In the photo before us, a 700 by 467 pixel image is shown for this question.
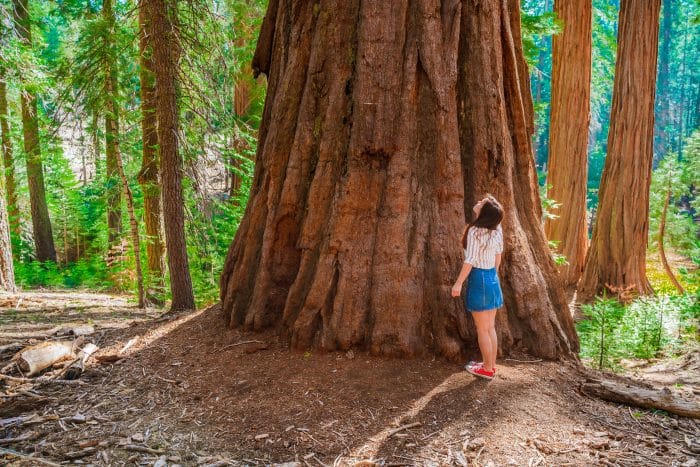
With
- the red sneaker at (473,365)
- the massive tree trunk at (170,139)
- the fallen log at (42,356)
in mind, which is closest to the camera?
the red sneaker at (473,365)

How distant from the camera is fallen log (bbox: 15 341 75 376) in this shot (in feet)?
14.8

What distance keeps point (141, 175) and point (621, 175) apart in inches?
414

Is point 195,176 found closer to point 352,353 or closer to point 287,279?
point 287,279

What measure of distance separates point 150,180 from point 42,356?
5.22m

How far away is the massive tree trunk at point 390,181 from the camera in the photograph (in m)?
4.16

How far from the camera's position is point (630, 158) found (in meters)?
10.9

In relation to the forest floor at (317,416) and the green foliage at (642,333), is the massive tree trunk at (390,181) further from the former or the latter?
the green foliage at (642,333)

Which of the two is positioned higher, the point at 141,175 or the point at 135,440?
the point at 141,175

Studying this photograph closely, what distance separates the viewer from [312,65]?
4.52m

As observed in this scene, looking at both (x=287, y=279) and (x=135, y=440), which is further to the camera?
(x=287, y=279)

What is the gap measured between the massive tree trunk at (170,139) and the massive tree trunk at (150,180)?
1.90m

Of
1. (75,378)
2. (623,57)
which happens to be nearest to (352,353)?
(75,378)

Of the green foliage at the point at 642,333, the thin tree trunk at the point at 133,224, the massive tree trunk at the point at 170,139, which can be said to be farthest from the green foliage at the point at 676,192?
the thin tree trunk at the point at 133,224

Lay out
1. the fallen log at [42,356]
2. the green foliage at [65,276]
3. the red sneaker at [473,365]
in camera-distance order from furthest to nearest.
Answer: the green foliage at [65,276], the fallen log at [42,356], the red sneaker at [473,365]
